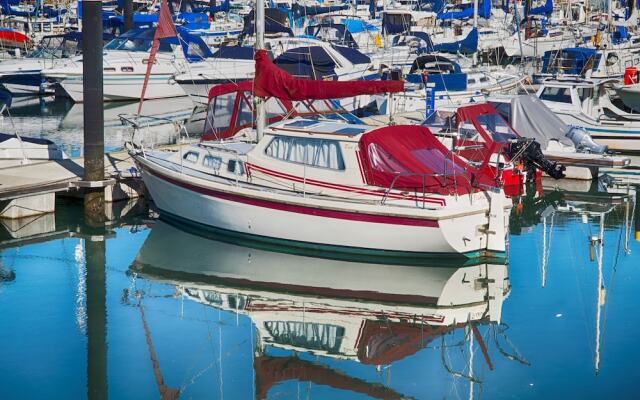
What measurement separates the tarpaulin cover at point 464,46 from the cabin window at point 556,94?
12.1 metres

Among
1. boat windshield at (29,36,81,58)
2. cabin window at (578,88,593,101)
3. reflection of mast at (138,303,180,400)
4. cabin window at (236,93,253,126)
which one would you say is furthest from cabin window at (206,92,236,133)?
boat windshield at (29,36,81,58)

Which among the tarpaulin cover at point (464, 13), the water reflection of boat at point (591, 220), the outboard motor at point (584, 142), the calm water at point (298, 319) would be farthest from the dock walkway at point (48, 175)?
the tarpaulin cover at point (464, 13)

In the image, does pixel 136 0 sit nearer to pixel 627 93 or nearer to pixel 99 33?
pixel 627 93

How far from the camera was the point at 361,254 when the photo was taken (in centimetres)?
1727

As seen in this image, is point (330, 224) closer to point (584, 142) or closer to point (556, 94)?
point (584, 142)

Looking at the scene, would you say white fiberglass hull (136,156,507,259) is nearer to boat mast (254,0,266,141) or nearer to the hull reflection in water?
the hull reflection in water

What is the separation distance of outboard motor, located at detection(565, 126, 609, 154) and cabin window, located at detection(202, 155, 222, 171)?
382 inches

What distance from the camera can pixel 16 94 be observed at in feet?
133

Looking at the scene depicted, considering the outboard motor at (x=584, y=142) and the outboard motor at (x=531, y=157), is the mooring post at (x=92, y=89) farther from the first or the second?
the outboard motor at (x=584, y=142)

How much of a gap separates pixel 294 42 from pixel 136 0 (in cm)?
2543

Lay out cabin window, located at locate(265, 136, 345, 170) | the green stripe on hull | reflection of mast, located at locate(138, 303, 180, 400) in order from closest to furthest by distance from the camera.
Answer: reflection of mast, located at locate(138, 303, 180, 400) → the green stripe on hull → cabin window, located at locate(265, 136, 345, 170)

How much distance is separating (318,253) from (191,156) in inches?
125

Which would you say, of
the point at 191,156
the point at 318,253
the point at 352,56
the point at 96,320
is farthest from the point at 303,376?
the point at 352,56

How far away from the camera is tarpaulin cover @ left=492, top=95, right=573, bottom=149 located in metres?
25.0
